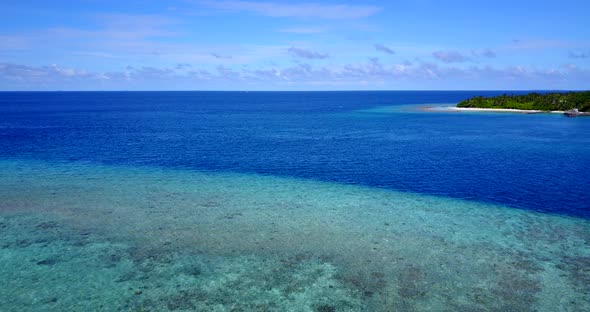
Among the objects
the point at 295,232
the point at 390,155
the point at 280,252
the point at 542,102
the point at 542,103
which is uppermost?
the point at 542,102

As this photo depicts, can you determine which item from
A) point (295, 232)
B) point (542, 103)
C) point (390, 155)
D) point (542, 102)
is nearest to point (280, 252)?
point (295, 232)

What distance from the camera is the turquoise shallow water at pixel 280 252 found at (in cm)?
1978

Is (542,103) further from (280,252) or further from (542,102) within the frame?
(280,252)

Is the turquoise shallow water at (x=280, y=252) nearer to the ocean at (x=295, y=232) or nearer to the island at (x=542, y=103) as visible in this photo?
the ocean at (x=295, y=232)

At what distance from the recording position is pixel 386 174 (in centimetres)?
4762

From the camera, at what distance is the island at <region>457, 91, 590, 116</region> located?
123963 millimetres

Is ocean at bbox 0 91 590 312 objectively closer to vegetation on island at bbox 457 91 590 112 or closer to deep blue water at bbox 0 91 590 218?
deep blue water at bbox 0 91 590 218

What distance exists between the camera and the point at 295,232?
28.8 m

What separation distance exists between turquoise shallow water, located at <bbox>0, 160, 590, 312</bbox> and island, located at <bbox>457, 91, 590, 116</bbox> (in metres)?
113

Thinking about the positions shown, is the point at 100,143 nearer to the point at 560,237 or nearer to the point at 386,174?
the point at 386,174

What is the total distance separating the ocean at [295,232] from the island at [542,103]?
80.7 m

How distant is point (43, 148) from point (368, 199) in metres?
55.3

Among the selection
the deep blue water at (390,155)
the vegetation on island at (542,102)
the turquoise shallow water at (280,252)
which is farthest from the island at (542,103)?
the turquoise shallow water at (280,252)

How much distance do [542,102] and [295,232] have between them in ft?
466
